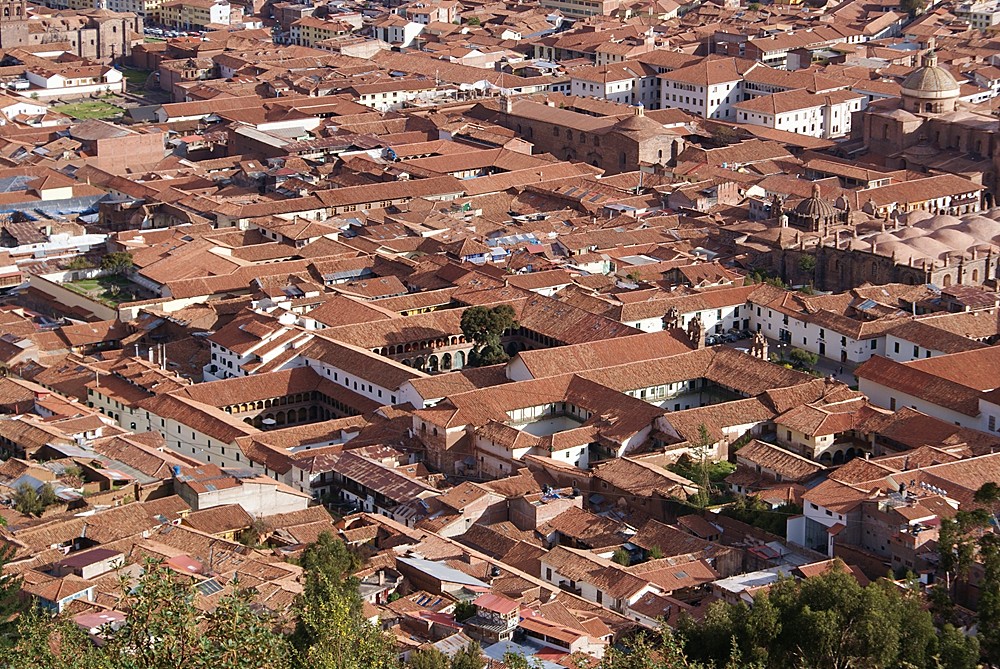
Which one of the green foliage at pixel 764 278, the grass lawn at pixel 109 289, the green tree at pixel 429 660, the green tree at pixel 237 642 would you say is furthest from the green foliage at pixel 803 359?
the green tree at pixel 237 642

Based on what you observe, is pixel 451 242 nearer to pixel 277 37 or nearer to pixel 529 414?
pixel 529 414

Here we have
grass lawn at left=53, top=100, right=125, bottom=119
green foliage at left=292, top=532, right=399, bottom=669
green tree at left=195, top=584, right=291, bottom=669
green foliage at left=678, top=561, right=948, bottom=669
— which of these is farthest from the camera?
grass lawn at left=53, top=100, right=125, bottom=119

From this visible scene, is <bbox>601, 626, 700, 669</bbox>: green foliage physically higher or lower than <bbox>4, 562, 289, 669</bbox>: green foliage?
lower

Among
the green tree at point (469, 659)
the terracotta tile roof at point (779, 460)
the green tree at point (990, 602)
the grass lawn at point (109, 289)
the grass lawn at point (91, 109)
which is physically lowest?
the grass lawn at point (91, 109)

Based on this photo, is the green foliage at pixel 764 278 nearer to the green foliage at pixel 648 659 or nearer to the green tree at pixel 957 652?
the green tree at pixel 957 652

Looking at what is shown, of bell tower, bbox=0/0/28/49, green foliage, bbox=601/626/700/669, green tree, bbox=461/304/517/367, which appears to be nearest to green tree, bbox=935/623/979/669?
green foliage, bbox=601/626/700/669

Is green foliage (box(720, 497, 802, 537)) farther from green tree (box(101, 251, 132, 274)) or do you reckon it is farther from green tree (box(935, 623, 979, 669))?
green tree (box(101, 251, 132, 274))
